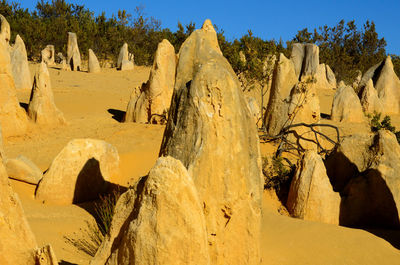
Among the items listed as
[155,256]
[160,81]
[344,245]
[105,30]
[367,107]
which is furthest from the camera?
[105,30]

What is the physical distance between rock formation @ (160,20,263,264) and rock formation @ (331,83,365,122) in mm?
9676

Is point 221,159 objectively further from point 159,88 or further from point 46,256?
point 159,88

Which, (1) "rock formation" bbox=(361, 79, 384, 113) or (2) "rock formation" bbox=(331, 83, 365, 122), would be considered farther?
(1) "rock formation" bbox=(361, 79, 384, 113)

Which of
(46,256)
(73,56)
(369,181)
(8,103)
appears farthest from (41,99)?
(73,56)

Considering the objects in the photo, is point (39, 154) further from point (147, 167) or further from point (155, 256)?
point (155, 256)

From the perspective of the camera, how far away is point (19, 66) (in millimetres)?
15023

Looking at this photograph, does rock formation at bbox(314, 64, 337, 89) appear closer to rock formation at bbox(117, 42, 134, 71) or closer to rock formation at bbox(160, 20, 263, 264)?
rock formation at bbox(117, 42, 134, 71)

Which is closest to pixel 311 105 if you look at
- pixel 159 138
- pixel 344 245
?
pixel 159 138

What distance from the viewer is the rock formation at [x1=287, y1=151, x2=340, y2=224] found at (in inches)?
221

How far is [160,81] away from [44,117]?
2754 millimetres

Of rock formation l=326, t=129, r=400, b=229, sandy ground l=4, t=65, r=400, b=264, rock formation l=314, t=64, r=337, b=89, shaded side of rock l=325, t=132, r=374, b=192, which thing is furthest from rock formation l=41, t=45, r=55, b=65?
rock formation l=326, t=129, r=400, b=229

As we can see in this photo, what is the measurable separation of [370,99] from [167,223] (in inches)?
486

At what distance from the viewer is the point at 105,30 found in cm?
3086

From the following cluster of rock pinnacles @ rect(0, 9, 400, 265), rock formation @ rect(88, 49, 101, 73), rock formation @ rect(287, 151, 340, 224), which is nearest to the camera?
cluster of rock pinnacles @ rect(0, 9, 400, 265)
